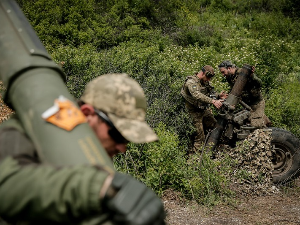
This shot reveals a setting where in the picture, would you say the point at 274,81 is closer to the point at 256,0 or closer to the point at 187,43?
the point at 187,43

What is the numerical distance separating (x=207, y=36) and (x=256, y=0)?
5.79 metres

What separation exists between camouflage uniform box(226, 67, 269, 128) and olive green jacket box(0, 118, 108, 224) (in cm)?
610

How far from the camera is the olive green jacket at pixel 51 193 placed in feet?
4.15

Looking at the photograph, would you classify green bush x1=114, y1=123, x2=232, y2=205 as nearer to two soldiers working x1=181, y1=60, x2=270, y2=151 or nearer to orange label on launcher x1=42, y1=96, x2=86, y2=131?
two soldiers working x1=181, y1=60, x2=270, y2=151

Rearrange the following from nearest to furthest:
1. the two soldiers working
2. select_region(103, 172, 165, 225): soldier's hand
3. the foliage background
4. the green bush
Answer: select_region(103, 172, 165, 225): soldier's hand, the green bush, the foliage background, the two soldiers working

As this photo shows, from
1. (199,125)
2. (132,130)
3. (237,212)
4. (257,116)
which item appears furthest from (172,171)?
(132,130)

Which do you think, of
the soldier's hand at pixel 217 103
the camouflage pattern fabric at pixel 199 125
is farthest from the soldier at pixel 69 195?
the camouflage pattern fabric at pixel 199 125

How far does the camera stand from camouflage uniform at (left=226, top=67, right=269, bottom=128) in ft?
23.1

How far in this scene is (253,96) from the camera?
23.4ft

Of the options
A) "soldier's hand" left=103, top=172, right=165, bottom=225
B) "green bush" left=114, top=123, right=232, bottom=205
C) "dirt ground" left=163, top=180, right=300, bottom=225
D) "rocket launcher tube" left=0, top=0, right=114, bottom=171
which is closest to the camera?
"soldier's hand" left=103, top=172, right=165, bottom=225

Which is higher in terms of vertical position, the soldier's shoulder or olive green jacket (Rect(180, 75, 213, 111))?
the soldier's shoulder

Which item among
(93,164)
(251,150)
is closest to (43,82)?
(93,164)

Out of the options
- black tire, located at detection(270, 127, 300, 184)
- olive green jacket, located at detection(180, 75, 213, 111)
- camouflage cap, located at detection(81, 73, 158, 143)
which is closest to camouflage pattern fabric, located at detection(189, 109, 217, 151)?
olive green jacket, located at detection(180, 75, 213, 111)

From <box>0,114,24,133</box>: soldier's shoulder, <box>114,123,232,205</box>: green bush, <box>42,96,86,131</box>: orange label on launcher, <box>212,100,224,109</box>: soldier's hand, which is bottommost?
<box>114,123,232,205</box>: green bush
